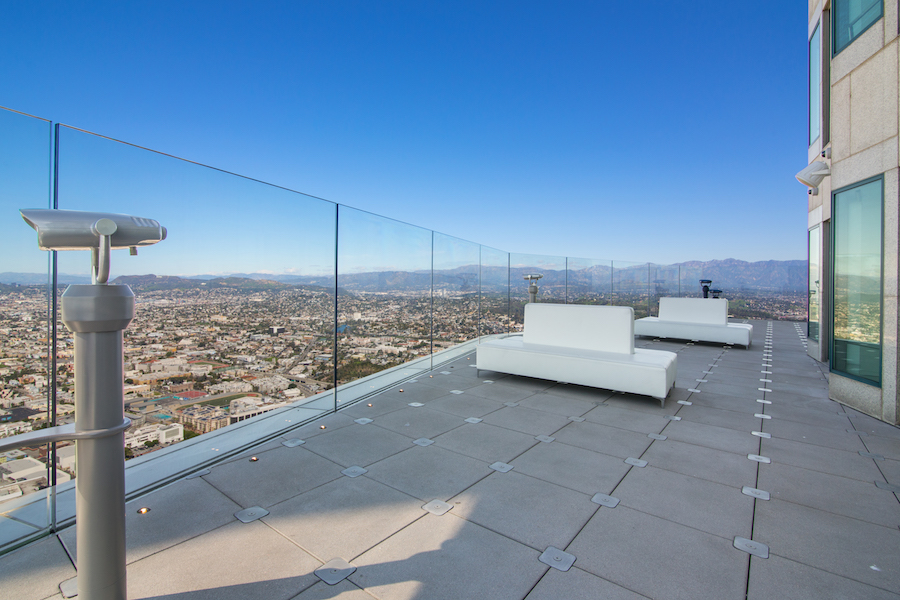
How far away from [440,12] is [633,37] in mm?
5748

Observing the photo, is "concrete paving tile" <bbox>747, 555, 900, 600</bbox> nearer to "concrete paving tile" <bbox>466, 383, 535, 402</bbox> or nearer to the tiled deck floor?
the tiled deck floor

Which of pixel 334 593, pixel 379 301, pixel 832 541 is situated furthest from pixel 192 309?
pixel 832 541

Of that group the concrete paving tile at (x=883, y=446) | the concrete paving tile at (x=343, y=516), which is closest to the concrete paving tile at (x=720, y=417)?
the concrete paving tile at (x=883, y=446)

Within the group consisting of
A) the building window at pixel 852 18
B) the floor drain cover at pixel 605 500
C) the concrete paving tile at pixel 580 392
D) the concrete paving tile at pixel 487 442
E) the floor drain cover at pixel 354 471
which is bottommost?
the floor drain cover at pixel 605 500

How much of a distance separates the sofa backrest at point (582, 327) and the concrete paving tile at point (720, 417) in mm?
860

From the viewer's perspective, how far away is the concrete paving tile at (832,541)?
1663mm

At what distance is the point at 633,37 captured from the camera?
11.3m

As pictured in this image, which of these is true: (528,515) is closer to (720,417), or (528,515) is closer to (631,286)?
(720,417)

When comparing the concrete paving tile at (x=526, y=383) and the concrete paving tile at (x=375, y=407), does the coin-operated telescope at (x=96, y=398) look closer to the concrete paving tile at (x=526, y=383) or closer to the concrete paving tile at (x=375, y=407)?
the concrete paving tile at (x=375, y=407)

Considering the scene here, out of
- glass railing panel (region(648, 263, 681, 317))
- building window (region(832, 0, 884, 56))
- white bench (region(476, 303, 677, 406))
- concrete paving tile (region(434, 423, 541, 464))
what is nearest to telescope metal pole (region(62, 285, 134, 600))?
concrete paving tile (region(434, 423, 541, 464))

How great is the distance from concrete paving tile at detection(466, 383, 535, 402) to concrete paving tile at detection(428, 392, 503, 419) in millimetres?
116

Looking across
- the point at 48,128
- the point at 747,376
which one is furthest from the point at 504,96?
the point at 48,128

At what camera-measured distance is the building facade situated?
11.7 ft

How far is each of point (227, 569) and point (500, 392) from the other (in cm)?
321
